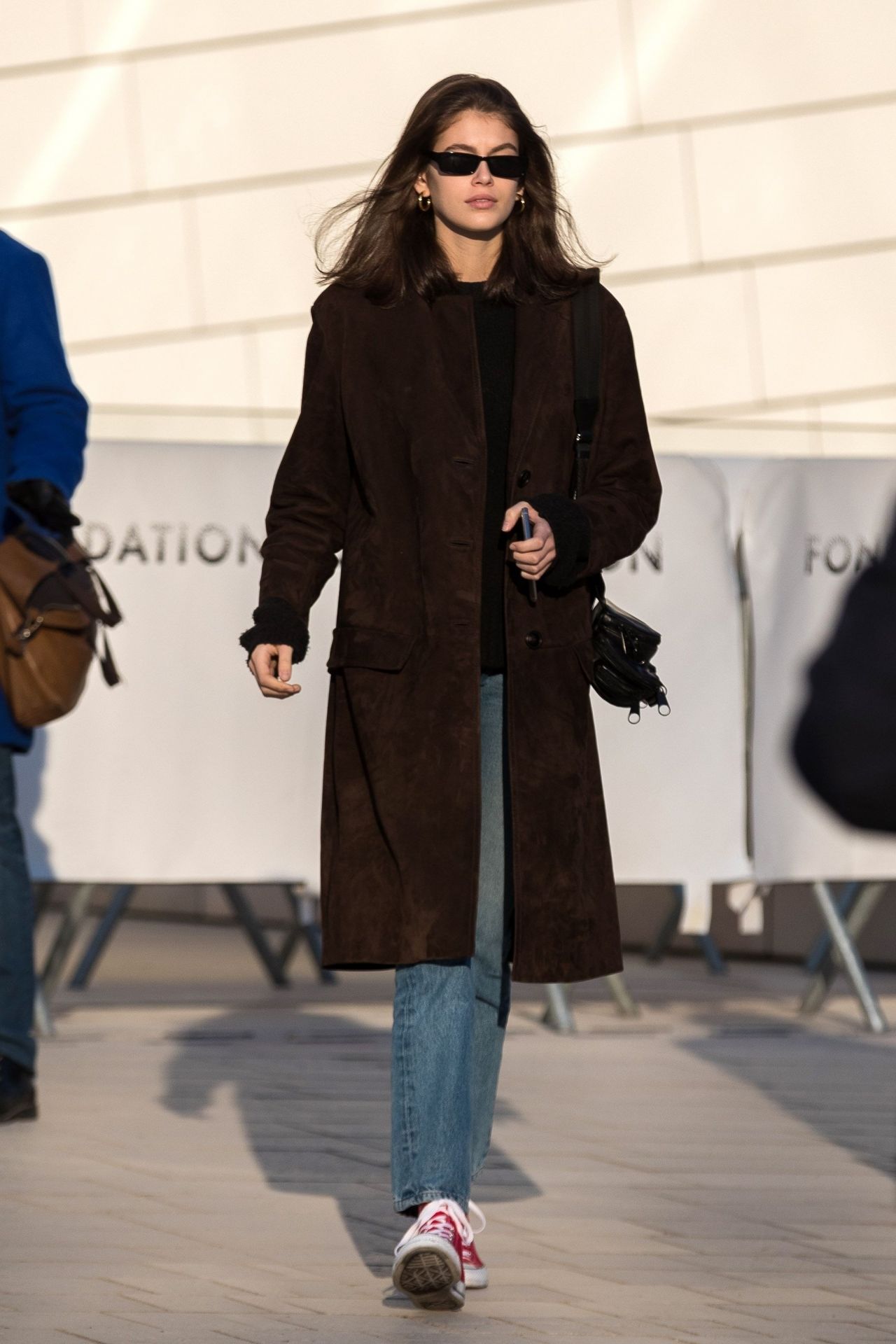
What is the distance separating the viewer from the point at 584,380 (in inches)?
136

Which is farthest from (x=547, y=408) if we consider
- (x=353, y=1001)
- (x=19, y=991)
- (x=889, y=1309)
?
(x=353, y=1001)

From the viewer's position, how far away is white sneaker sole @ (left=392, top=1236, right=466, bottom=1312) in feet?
10.1

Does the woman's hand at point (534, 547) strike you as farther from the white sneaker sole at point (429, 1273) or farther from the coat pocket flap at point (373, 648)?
the white sneaker sole at point (429, 1273)

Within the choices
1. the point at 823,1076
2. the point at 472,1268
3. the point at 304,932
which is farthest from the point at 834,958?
the point at 472,1268

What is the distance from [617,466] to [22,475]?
5.02 feet

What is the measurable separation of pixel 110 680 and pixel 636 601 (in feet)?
6.25

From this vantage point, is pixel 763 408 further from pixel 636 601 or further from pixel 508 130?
pixel 508 130

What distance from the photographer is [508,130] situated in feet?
11.3

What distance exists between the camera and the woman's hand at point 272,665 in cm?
329

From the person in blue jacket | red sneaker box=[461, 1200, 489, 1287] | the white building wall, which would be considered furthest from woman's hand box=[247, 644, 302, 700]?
the white building wall

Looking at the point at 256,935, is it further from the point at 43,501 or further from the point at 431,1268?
the point at 431,1268

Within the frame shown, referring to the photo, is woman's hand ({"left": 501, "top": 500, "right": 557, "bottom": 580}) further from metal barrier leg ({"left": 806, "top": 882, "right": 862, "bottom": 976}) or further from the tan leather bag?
metal barrier leg ({"left": 806, "top": 882, "right": 862, "bottom": 976})

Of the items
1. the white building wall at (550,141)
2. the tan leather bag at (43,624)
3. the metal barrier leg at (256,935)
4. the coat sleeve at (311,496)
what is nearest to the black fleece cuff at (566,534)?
the coat sleeve at (311,496)

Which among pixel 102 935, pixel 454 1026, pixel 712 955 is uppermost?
pixel 454 1026
